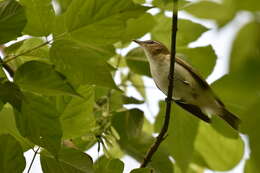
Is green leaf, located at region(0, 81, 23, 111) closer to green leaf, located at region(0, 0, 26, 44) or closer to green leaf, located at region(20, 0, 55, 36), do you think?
green leaf, located at region(0, 0, 26, 44)

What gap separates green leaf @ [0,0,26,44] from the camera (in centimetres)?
158

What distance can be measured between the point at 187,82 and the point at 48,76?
94.7 inches

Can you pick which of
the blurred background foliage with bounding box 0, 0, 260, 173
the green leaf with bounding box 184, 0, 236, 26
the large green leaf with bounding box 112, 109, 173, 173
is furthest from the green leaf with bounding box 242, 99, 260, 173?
the large green leaf with bounding box 112, 109, 173, 173

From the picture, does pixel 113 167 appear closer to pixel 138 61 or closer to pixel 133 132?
pixel 133 132

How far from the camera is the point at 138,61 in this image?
270 cm

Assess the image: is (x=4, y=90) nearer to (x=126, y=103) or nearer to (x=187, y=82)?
(x=126, y=103)

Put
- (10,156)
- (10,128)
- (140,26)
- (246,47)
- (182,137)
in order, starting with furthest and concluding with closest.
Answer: (140,26)
(182,137)
(10,128)
(10,156)
(246,47)

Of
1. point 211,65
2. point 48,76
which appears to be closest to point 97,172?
point 48,76

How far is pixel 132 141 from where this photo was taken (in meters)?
2.64

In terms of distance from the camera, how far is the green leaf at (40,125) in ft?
5.21

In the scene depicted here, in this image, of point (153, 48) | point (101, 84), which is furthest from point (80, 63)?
point (153, 48)

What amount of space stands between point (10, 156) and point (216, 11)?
131 cm


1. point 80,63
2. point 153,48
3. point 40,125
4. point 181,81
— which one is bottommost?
point 181,81

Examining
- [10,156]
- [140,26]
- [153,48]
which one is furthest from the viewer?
[153,48]
